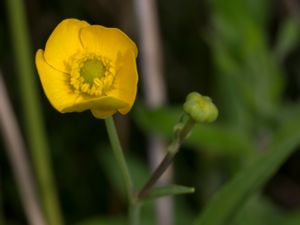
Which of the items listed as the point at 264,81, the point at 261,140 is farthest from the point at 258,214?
the point at 264,81

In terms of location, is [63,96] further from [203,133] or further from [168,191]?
[203,133]

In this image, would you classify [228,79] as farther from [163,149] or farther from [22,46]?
[22,46]

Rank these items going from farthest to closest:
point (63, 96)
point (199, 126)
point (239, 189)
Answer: point (199, 126), point (239, 189), point (63, 96)

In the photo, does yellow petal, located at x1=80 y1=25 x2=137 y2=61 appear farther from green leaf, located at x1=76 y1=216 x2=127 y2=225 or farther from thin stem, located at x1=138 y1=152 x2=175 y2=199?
green leaf, located at x1=76 y1=216 x2=127 y2=225

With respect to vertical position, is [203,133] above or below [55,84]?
below

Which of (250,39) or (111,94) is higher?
(111,94)

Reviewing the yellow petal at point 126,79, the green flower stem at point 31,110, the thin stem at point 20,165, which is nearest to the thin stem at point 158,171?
the yellow petal at point 126,79

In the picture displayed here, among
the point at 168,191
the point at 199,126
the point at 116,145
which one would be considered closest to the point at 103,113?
the point at 116,145
